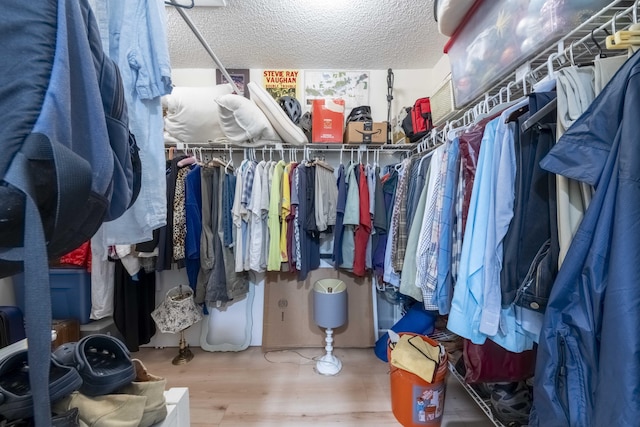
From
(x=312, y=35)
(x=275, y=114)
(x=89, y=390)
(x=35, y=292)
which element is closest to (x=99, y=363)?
(x=89, y=390)

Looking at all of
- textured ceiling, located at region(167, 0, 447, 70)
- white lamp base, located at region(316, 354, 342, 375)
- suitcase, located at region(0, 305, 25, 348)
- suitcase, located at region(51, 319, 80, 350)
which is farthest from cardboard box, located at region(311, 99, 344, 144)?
suitcase, located at region(51, 319, 80, 350)

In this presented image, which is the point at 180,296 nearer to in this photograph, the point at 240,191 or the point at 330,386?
the point at 240,191

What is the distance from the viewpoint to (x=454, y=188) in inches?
43.8

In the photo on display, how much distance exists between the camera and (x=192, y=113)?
6.57 ft

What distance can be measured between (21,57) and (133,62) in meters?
0.45

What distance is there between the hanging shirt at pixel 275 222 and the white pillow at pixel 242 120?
0.30 metres

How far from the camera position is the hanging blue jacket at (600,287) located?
1.66 ft

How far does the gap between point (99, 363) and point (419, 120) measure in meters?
2.07

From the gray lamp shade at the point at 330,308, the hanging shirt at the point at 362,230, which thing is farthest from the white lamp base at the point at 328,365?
the hanging shirt at the point at 362,230

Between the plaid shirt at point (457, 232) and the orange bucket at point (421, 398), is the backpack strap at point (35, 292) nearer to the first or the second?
the plaid shirt at point (457, 232)

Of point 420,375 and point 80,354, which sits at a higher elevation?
point 80,354

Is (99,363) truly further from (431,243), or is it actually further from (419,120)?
(419,120)

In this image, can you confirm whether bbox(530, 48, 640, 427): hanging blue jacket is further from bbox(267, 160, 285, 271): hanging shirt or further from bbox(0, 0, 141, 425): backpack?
bbox(267, 160, 285, 271): hanging shirt

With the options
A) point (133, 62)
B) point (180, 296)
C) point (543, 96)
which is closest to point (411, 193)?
point (543, 96)
